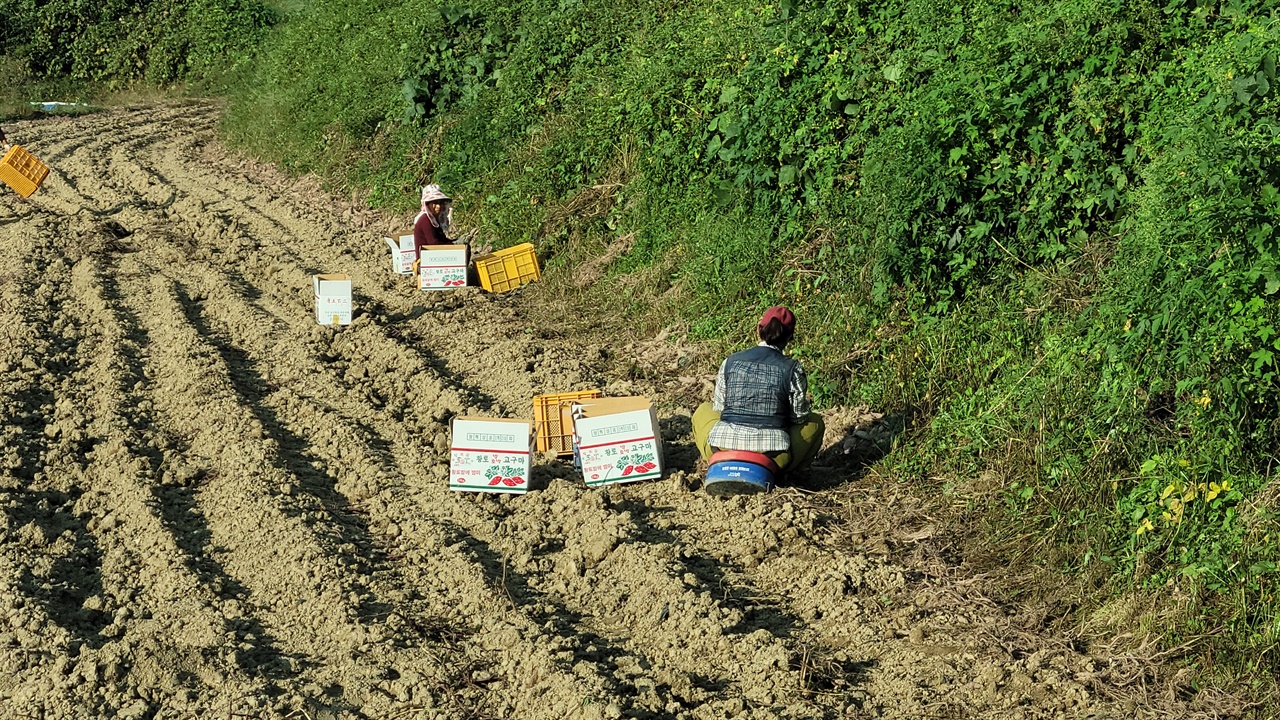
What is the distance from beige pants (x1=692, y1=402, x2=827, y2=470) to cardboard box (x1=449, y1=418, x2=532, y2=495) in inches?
44.5

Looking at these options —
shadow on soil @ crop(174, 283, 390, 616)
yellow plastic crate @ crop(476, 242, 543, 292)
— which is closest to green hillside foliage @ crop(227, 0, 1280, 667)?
yellow plastic crate @ crop(476, 242, 543, 292)

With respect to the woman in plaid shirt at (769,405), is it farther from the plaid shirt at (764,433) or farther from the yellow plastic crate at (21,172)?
the yellow plastic crate at (21,172)

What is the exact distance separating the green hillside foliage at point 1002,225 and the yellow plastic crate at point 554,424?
1.89m

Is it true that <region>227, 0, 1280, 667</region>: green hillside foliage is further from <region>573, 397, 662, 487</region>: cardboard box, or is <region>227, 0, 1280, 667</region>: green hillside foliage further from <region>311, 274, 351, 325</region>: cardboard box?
<region>311, 274, 351, 325</region>: cardboard box

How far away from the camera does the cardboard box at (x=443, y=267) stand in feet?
40.7

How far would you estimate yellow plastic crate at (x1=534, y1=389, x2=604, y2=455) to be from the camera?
28.2 ft

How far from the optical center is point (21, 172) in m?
16.6

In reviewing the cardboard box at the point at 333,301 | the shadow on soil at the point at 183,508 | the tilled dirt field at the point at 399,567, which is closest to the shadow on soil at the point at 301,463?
the tilled dirt field at the point at 399,567

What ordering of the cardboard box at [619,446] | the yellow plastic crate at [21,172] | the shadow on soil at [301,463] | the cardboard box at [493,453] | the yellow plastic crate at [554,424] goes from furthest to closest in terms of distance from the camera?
the yellow plastic crate at [21,172] < the yellow plastic crate at [554,424] < the cardboard box at [619,446] < the cardboard box at [493,453] < the shadow on soil at [301,463]

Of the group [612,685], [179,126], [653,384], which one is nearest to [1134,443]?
[612,685]

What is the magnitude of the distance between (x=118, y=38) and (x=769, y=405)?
84.6 ft

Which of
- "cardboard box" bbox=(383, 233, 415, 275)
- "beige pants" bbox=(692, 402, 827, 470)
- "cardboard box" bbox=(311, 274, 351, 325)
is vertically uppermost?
"cardboard box" bbox=(383, 233, 415, 275)

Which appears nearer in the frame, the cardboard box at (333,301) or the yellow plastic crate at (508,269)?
the cardboard box at (333,301)

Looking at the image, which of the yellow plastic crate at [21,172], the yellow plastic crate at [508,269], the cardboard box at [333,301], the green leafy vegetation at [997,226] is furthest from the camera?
the yellow plastic crate at [21,172]
